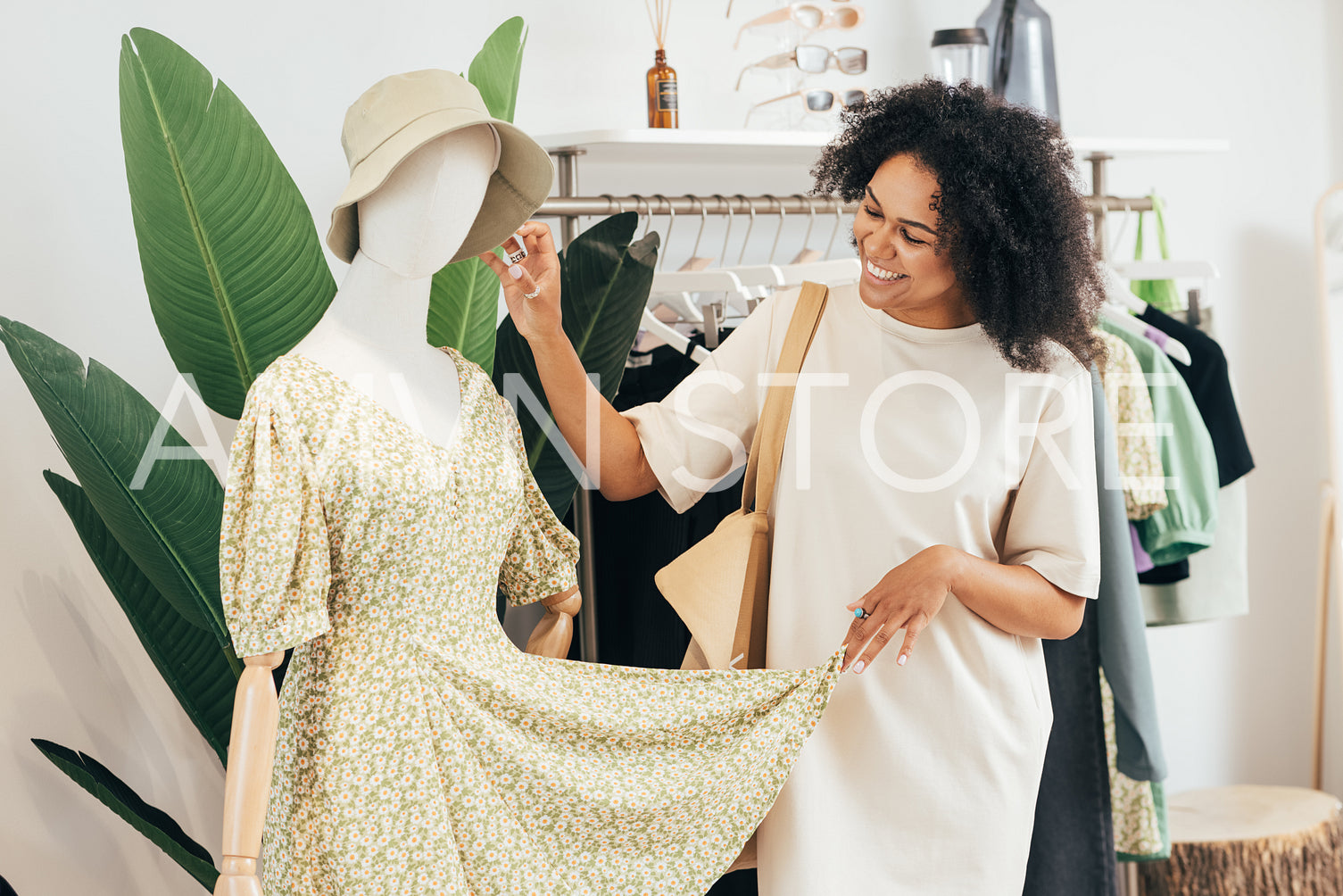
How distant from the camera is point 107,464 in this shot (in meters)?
1.27

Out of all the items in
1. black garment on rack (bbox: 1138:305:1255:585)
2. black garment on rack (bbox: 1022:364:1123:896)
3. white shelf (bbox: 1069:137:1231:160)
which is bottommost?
black garment on rack (bbox: 1022:364:1123:896)

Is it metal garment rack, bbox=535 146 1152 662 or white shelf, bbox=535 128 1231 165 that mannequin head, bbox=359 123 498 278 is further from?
white shelf, bbox=535 128 1231 165

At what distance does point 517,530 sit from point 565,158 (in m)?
0.88

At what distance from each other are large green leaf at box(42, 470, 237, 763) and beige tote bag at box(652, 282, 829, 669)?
2.18 feet

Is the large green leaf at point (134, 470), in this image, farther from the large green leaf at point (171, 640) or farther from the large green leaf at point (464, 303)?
the large green leaf at point (464, 303)

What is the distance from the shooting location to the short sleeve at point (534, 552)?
121cm

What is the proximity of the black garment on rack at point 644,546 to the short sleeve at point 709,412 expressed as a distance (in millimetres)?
285

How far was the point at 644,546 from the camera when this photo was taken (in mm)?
1775

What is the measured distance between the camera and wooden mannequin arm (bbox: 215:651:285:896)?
2.89 ft

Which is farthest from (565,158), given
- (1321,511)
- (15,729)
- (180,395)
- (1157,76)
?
(1321,511)

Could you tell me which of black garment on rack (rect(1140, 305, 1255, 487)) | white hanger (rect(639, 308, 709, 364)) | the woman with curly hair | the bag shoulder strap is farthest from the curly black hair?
black garment on rack (rect(1140, 305, 1255, 487))

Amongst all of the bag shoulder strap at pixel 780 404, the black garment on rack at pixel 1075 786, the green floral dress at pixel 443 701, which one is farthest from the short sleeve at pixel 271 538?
the black garment on rack at pixel 1075 786

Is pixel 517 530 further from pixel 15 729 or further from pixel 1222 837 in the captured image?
pixel 1222 837

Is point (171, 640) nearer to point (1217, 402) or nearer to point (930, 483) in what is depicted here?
point (930, 483)
